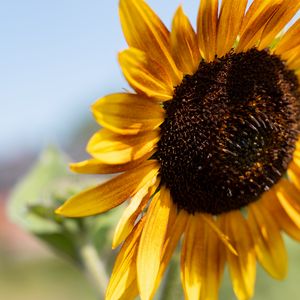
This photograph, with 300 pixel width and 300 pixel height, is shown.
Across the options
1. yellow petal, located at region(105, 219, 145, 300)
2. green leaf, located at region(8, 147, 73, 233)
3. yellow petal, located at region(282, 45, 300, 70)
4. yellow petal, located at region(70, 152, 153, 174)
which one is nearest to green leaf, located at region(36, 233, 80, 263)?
green leaf, located at region(8, 147, 73, 233)

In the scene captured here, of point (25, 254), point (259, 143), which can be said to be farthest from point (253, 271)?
point (25, 254)

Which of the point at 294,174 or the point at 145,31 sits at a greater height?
the point at 145,31

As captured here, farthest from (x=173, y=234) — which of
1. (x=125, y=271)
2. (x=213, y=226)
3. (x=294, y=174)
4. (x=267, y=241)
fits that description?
(x=294, y=174)

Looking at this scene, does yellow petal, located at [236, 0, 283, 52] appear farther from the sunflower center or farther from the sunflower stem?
the sunflower stem

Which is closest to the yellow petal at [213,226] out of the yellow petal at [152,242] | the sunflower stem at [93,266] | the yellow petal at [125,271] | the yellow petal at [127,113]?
the yellow petal at [152,242]

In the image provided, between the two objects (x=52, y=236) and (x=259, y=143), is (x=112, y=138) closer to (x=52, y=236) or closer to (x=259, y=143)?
(x=259, y=143)

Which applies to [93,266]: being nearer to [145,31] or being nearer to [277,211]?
[277,211]
